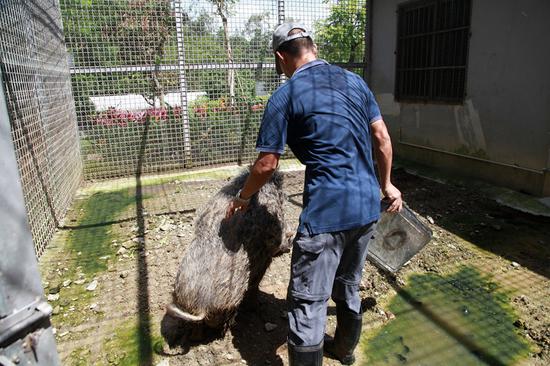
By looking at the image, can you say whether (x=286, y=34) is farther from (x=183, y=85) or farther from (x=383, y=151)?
(x=183, y=85)

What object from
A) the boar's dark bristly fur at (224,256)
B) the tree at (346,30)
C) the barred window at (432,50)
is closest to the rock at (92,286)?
the boar's dark bristly fur at (224,256)

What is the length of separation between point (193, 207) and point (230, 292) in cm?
298

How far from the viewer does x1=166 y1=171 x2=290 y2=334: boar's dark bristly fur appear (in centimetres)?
238

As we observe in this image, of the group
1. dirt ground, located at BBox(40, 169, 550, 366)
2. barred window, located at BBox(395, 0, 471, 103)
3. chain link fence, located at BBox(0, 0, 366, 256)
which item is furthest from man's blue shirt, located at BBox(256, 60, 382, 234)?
barred window, located at BBox(395, 0, 471, 103)

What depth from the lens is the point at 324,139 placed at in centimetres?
203

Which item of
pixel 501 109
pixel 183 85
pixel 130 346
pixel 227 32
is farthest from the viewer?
pixel 227 32

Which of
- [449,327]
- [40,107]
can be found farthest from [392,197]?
[40,107]

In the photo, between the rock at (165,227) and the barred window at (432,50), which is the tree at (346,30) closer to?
the barred window at (432,50)

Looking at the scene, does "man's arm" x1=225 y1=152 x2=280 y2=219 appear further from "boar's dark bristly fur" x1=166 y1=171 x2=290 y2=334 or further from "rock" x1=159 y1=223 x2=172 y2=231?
"rock" x1=159 y1=223 x2=172 y2=231

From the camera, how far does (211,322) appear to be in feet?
8.20

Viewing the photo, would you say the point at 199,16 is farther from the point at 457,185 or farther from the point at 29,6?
the point at 457,185

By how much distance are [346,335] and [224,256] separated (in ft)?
2.77

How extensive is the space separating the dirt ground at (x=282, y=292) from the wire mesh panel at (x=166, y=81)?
1894 mm

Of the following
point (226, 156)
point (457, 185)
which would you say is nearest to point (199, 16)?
point (226, 156)
